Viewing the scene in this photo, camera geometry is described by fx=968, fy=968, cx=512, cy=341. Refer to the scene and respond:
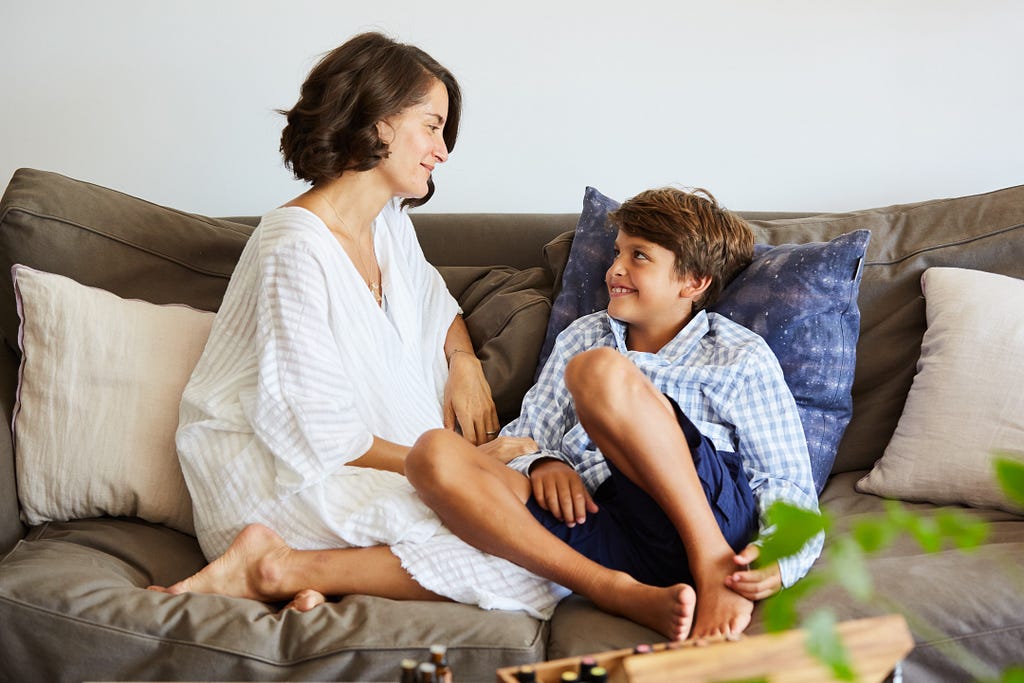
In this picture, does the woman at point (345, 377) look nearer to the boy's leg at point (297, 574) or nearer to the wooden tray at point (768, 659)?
the boy's leg at point (297, 574)

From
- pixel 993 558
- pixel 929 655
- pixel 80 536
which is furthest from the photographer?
pixel 80 536

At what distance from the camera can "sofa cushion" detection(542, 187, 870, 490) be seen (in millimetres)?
1775

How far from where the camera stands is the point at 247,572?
5.08 feet

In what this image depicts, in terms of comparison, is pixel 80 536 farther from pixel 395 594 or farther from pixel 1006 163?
pixel 1006 163

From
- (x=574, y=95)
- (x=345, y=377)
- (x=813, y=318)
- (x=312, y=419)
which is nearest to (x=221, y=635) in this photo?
(x=312, y=419)

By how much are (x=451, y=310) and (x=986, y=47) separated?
142 centimetres

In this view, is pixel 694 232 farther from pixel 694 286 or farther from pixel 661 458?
pixel 661 458

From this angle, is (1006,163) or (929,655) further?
(1006,163)

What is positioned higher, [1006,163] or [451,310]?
[1006,163]

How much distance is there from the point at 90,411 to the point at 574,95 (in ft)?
4.45

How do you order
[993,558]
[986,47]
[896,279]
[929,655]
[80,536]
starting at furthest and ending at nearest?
1. [986,47]
2. [896,279]
3. [80,536]
4. [993,558]
5. [929,655]

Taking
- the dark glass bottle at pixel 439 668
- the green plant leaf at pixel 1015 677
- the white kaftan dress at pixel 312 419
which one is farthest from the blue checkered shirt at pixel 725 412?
the green plant leaf at pixel 1015 677

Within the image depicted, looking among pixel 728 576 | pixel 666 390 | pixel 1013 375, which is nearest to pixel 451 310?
pixel 666 390

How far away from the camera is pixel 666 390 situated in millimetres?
1701
